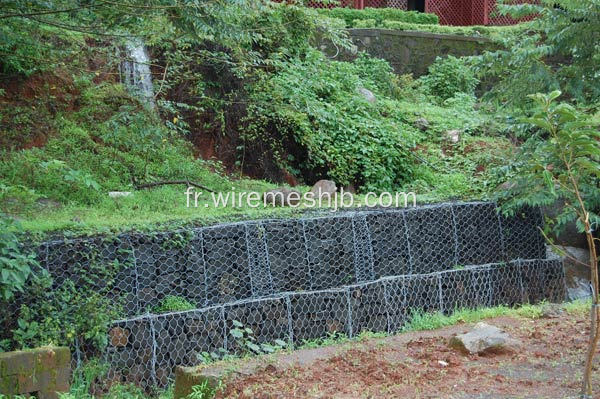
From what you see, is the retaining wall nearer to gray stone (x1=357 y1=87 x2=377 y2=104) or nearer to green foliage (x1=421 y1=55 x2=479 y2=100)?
green foliage (x1=421 y1=55 x2=479 y2=100)

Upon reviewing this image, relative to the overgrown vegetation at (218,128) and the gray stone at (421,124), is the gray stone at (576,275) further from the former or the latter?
the gray stone at (421,124)

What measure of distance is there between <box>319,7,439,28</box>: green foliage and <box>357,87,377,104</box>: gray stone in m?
3.01

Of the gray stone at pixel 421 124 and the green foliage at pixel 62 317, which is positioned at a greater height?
the gray stone at pixel 421 124

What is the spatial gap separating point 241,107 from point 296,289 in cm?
418

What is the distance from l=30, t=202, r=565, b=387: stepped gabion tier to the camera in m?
6.04

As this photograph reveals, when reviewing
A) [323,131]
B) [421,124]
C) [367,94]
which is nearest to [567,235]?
[421,124]

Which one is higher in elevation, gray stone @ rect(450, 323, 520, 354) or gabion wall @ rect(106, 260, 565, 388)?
gray stone @ rect(450, 323, 520, 354)

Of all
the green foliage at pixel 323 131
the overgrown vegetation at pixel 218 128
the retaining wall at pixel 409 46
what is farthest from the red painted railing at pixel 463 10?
the green foliage at pixel 323 131

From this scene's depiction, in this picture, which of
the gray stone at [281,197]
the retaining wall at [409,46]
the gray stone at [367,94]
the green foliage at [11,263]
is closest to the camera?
the green foliage at [11,263]

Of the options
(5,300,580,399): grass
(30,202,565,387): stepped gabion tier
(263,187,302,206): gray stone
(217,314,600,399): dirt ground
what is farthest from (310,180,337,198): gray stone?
(217,314,600,399): dirt ground

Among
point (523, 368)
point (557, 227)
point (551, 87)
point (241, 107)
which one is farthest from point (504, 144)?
point (523, 368)

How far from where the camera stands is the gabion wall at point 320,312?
19.6 feet

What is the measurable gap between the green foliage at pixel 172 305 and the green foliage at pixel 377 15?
9.58m

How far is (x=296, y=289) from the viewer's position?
7055 mm
